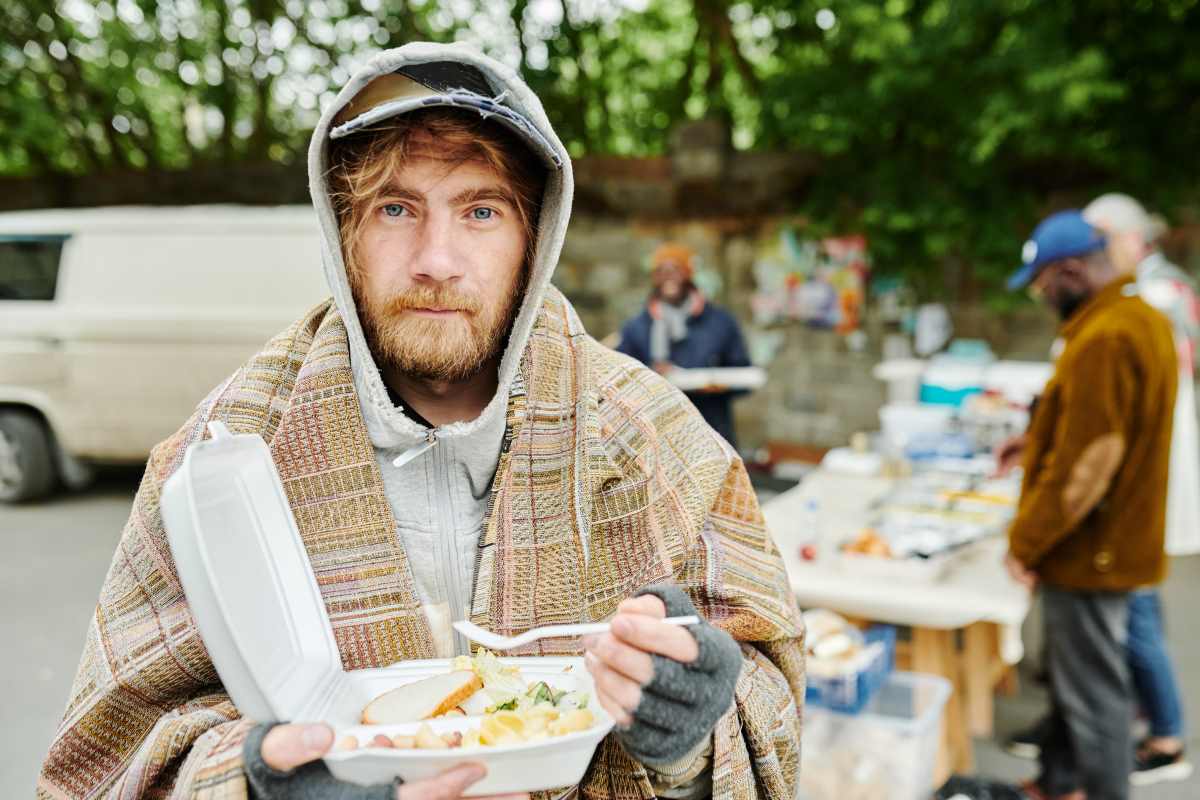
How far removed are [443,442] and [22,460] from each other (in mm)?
7619

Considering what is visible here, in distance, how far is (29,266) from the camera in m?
7.57

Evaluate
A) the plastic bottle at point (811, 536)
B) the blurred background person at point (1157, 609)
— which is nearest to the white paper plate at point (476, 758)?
the plastic bottle at point (811, 536)

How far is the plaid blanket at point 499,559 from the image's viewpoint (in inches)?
46.7

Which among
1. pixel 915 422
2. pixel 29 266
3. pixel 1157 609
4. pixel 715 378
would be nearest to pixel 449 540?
pixel 1157 609

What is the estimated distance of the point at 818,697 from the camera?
2.80 m

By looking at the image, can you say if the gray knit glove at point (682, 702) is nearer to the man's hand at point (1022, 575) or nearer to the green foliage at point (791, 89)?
the man's hand at point (1022, 575)

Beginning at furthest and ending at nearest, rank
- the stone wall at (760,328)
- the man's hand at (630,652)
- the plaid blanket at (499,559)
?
the stone wall at (760,328) < the plaid blanket at (499,559) < the man's hand at (630,652)

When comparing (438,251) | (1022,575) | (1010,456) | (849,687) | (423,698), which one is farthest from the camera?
(1010,456)

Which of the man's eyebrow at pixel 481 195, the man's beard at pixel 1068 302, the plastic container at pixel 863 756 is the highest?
the man's eyebrow at pixel 481 195

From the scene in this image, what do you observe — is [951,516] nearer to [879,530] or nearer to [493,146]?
[879,530]

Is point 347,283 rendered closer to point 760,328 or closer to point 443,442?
point 443,442

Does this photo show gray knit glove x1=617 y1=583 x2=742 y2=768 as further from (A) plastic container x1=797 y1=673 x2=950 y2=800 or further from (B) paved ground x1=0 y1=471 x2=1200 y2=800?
(B) paved ground x1=0 y1=471 x2=1200 y2=800

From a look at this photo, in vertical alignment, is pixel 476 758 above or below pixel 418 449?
below

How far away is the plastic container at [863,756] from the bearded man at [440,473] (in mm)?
1548
